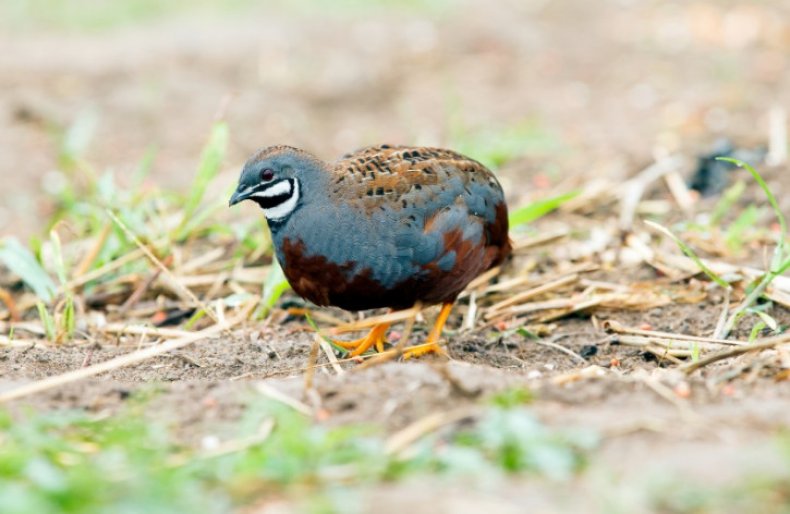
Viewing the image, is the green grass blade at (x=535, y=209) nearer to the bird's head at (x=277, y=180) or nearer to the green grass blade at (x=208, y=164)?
the bird's head at (x=277, y=180)

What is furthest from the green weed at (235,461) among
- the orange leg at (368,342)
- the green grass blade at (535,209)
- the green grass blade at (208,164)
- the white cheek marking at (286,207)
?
the green grass blade at (208,164)

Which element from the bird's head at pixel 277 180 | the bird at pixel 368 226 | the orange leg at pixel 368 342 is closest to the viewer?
the bird at pixel 368 226

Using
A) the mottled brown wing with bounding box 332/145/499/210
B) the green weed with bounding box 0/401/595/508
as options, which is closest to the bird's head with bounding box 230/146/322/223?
the mottled brown wing with bounding box 332/145/499/210

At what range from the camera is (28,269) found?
18.2 feet

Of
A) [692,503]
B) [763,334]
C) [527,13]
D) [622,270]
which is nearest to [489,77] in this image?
[527,13]

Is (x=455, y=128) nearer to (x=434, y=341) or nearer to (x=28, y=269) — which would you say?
(x=434, y=341)

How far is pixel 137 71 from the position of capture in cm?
965

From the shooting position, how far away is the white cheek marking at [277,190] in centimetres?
471

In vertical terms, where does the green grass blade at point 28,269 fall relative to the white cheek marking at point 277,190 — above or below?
below

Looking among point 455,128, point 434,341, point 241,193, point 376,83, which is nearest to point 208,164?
point 241,193

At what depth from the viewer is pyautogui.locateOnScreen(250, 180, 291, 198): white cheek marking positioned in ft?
15.4

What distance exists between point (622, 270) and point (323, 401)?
2.59 m

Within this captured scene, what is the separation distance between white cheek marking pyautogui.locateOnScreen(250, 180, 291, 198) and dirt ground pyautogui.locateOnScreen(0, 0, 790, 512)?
0.69 m

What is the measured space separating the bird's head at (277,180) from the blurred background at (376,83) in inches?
76.5
